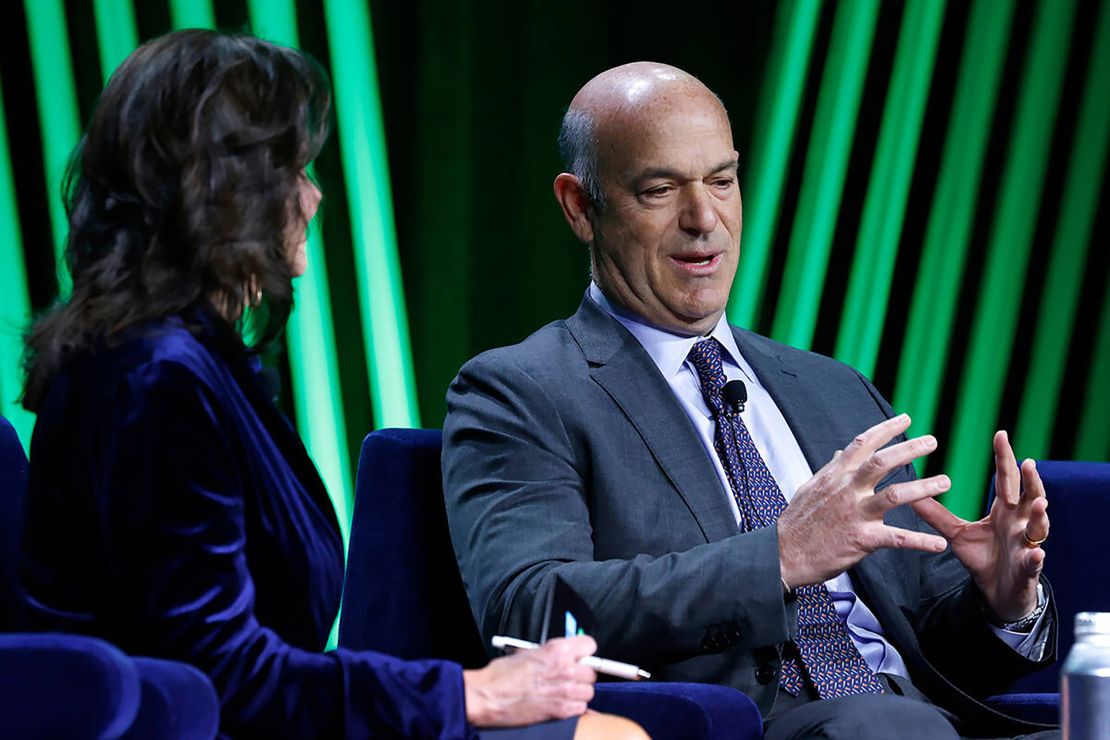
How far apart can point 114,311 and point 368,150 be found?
1.60m

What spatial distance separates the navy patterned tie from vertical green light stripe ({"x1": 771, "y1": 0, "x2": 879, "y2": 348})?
3.41 ft

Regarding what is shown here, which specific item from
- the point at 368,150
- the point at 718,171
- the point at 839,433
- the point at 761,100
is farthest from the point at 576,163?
the point at 761,100

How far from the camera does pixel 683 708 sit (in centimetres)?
158

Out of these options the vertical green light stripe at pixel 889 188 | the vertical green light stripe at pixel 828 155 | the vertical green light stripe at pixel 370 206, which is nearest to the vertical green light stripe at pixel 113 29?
the vertical green light stripe at pixel 370 206

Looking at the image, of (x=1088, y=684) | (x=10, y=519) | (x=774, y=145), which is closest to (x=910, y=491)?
(x=1088, y=684)

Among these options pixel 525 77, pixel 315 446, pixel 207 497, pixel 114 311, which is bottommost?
pixel 315 446

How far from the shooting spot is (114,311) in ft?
4.25

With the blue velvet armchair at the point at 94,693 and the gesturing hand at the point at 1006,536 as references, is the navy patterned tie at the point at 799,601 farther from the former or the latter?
the blue velvet armchair at the point at 94,693

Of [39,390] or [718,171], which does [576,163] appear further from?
[39,390]

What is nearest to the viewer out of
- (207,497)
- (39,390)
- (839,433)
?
(207,497)

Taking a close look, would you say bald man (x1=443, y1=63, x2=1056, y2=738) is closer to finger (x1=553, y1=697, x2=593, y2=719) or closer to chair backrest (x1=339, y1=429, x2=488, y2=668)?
chair backrest (x1=339, y1=429, x2=488, y2=668)

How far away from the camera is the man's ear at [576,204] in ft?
7.22

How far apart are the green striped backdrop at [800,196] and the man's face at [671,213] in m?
0.83

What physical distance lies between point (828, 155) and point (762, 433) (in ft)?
3.68
